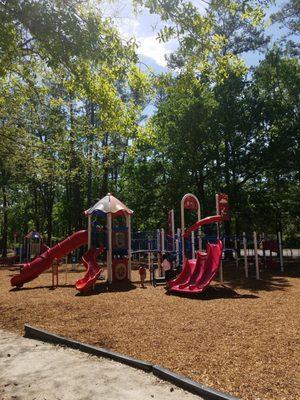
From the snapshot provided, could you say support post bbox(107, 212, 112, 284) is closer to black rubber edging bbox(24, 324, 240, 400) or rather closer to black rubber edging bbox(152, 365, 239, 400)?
black rubber edging bbox(24, 324, 240, 400)

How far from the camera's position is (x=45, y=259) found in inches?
608

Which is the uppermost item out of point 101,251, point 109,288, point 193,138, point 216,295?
point 193,138

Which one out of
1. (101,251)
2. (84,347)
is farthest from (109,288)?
(84,347)

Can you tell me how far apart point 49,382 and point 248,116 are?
25.7 m

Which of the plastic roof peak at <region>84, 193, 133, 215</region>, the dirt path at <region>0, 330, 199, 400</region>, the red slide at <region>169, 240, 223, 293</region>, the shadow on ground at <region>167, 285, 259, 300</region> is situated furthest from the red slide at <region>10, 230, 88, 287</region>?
the dirt path at <region>0, 330, 199, 400</region>

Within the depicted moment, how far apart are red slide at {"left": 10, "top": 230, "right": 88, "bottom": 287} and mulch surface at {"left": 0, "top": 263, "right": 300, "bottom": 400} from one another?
1255 millimetres

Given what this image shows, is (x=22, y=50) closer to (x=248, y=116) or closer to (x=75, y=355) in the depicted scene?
(x=75, y=355)

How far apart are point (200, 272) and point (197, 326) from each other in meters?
5.02

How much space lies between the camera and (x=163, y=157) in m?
31.0

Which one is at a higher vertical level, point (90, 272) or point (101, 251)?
point (101, 251)

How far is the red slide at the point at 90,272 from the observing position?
1287cm

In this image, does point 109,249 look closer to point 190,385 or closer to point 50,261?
point 50,261

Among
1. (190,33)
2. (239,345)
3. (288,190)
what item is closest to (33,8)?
(190,33)

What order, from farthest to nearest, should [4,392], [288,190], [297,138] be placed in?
[288,190], [297,138], [4,392]
